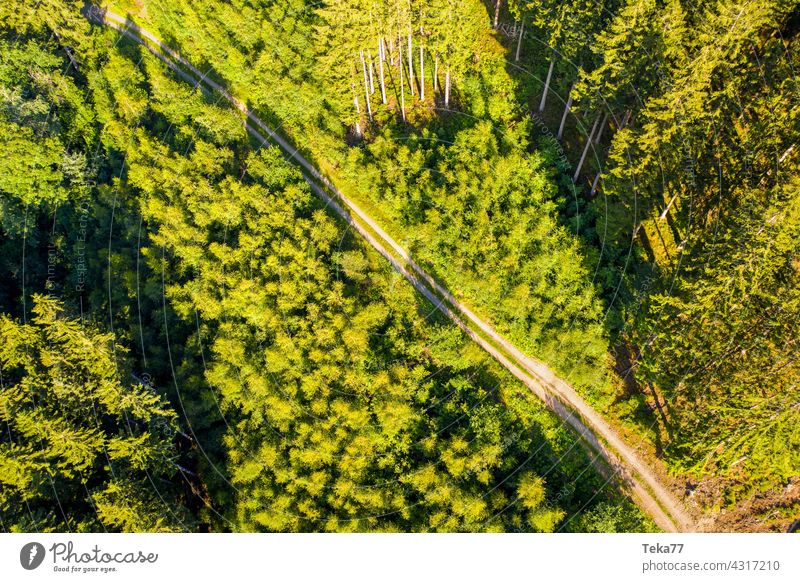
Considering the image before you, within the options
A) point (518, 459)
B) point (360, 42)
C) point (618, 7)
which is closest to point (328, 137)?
point (360, 42)

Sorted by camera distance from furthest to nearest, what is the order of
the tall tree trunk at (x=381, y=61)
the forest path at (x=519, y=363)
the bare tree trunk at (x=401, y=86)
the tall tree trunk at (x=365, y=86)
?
the bare tree trunk at (x=401, y=86)
the tall tree trunk at (x=365, y=86)
the tall tree trunk at (x=381, y=61)
the forest path at (x=519, y=363)

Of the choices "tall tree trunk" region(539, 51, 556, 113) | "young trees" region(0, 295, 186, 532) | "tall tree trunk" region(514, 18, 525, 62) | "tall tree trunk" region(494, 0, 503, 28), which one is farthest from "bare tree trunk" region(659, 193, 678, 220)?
"young trees" region(0, 295, 186, 532)

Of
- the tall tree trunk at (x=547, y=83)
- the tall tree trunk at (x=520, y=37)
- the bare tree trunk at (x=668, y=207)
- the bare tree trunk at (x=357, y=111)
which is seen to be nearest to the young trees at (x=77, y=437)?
the bare tree trunk at (x=357, y=111)

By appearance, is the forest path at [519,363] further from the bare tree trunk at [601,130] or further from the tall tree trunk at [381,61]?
the bare tree trunk at [601,130]

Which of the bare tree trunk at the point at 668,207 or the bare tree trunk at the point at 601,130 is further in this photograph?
the bare tree trunk at the point at 601,130

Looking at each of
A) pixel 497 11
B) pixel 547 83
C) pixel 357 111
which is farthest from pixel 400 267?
pixel 497 11

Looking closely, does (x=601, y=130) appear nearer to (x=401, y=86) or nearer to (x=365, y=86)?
(x=401, y=86)

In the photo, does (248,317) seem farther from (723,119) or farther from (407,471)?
(723,119)
